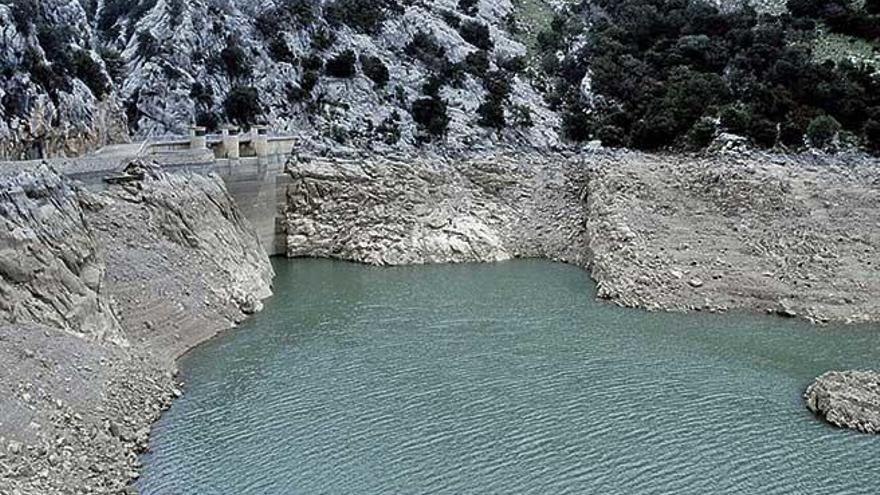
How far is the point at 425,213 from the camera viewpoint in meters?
49.8

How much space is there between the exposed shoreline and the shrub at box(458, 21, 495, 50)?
16.4 metres

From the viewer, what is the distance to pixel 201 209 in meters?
39.7

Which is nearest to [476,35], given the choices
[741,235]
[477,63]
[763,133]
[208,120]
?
[477,63]

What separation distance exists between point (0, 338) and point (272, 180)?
26989 millimetres

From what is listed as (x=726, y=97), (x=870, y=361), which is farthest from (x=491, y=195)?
(x=870, y=361)

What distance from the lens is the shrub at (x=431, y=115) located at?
187 feet

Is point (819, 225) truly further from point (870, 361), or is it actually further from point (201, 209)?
point (201, 209)

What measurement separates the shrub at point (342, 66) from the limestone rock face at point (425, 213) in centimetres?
968

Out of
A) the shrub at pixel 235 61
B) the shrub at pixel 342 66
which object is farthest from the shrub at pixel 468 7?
the shrub at pixel 235 61

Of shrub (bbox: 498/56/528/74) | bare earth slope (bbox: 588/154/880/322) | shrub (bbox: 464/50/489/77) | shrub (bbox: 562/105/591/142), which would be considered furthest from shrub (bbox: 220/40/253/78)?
bare earth slope (bbox: 588/154/880/322)

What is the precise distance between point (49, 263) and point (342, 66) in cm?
3364

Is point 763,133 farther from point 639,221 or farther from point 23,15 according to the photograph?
point 23,15

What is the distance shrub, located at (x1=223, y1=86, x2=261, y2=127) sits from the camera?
2170 inches

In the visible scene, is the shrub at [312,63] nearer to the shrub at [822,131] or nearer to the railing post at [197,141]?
the railing post at [197,141]
